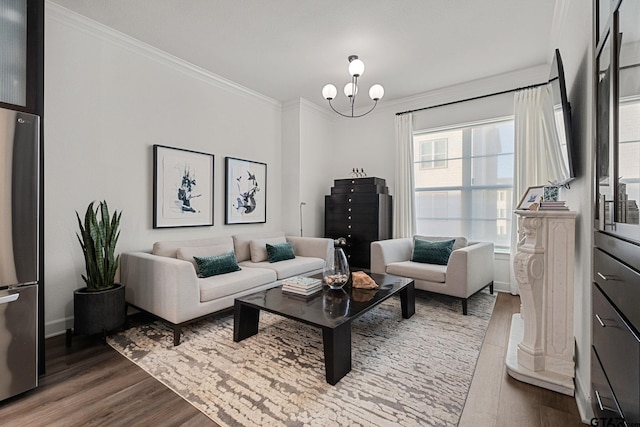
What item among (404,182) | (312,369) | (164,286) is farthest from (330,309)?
(404,182)

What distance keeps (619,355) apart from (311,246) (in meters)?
3.60

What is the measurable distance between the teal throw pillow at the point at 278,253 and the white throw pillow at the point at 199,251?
0.52 m

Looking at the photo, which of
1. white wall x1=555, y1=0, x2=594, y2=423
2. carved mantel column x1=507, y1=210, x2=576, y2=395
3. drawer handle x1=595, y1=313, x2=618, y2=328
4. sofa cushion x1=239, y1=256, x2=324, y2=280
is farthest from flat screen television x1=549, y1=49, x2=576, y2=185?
sofa cushion x1=239, y1=256, x2=324, y2=280

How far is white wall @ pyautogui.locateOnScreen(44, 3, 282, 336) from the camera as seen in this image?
267 cm

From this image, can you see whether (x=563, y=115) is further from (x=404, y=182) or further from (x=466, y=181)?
(x=404, y=182)

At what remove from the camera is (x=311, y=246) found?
14.4 feet

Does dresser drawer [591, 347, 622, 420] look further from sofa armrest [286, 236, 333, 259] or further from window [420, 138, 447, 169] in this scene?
window [420, 138, 447, 169]

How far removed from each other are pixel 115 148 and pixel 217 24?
5.26 feet

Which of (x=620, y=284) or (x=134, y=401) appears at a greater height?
(x=620, y=284)

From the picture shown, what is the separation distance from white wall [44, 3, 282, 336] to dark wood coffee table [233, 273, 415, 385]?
1619 millimetres

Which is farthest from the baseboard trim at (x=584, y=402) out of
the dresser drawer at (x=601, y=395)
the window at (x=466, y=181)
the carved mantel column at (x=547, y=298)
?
→ the window at (x=466, y=181)

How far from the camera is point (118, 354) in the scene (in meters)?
2.33

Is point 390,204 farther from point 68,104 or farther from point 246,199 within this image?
point 68,104

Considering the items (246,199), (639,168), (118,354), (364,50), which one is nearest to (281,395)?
(118,354)
